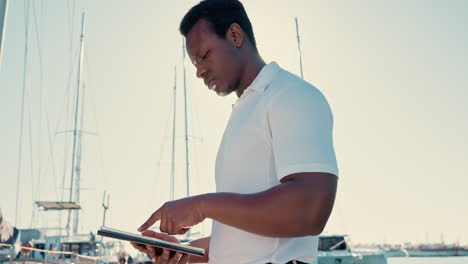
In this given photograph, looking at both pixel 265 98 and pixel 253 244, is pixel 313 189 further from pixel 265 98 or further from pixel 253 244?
pixel 265 98

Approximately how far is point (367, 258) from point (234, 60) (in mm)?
14826

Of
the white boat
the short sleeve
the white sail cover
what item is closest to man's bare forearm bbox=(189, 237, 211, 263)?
the short sleeve

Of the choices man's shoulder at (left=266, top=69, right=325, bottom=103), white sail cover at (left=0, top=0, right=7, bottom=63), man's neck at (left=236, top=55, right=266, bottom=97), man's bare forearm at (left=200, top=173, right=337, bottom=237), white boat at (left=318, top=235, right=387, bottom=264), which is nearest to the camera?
man's bare forearm at (left=200, top=173, right=337, bottom=237)

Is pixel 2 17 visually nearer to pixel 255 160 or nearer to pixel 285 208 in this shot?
pixel 255 160

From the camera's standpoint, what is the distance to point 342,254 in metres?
15.1

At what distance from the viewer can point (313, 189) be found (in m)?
1.17

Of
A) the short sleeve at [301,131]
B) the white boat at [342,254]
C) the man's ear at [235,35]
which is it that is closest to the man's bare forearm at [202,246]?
the short sleeve at [301,131]

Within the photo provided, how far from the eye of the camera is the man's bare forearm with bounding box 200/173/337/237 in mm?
1163

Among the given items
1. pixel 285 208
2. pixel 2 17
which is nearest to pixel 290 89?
pixel 285 208

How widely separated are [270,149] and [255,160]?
6 centimetres

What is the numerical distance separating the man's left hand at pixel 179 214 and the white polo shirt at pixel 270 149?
7.5 inches

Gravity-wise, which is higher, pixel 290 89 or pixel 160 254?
pixel 290 89

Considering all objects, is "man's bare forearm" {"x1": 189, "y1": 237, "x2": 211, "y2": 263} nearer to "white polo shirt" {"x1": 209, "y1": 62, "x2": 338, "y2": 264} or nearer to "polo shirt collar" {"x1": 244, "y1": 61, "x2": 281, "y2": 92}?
"white polo shirt" {"x1": 209, "y1": 62, "x2": 338, "y2": 264}

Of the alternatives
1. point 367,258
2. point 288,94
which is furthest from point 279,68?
point 367,258
